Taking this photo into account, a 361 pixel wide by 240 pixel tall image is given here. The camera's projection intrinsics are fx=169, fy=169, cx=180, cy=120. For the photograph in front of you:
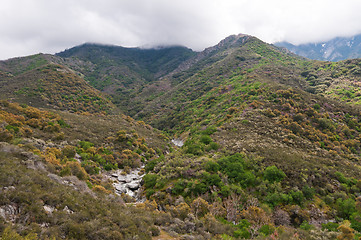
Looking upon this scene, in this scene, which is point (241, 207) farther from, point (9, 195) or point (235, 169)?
point (9, 195)

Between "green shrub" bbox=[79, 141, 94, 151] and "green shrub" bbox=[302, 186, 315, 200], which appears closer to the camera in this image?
"green shrub" bbox=[302, 186, 315, 200]

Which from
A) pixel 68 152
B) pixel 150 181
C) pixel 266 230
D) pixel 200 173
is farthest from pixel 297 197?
pixel 68 152

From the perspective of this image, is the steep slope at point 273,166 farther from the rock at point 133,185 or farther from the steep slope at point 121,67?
the steep slope at point 121,67

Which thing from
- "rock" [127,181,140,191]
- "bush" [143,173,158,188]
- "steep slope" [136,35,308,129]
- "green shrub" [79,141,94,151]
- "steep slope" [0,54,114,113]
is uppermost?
"steep slope" [136,35,308,129]

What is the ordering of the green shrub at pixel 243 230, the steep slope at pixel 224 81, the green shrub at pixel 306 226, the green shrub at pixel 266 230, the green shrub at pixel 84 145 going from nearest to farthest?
the green shrub at pixel 243 230 < the green shrub at pixel 266 230 < the green shrub at pixel 306 226 < the green shrub at pixel 84 145 < the steep slope at pixel 224 81

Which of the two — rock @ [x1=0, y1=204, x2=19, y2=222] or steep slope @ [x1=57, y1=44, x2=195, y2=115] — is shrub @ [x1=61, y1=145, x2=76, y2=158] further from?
steep slope @ [x1=57, y1=44, x2=195, y2=115]

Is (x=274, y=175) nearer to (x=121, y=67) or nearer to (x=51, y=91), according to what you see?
(x=51, y=91)

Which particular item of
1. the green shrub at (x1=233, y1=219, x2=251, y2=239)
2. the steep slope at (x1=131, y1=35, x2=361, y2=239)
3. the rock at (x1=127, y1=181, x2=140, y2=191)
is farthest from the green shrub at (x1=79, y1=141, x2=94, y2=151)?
the green shrub at (x1=233, y1=219, x2=251, y2=239)

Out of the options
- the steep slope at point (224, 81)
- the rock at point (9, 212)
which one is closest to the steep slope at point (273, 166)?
the rock at point (9, 212)

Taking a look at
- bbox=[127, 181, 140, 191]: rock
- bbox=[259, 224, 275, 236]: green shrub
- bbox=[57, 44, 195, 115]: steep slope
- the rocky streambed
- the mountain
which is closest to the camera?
the mountain

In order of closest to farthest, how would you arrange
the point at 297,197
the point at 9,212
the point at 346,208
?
1. the point at 9,212
2. the point at 346,208
3. the point at 297,197

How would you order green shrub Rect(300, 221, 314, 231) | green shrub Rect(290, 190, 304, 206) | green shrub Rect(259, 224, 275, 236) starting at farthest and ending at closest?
green shrub Rect(290, 190, 304, 206), green shrub Rect(300, 221, 314, 231), green shrub Rect(259, 224, 275, 236)

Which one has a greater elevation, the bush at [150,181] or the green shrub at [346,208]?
the green shrub at [346,208]

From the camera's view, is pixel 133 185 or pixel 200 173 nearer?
pixel 200 173
